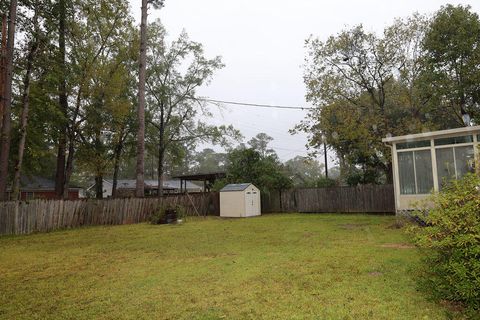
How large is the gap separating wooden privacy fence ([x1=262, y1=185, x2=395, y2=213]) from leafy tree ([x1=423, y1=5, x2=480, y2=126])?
17.4 ft

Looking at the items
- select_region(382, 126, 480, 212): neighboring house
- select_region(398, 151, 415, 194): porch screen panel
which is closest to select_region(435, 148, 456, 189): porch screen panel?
select_region(382, 126, 480, 212): neighboring house

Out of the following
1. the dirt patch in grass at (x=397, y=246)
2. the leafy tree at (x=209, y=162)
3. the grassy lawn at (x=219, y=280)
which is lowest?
the grassy lawn at (x=219, y=280)

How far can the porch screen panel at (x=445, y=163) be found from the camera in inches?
412

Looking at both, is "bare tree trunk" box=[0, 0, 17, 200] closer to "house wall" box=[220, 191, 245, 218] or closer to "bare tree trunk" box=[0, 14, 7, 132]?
"bare tree trunk" box=[0, 14, 7, 132]

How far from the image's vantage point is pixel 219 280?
495 centimetres

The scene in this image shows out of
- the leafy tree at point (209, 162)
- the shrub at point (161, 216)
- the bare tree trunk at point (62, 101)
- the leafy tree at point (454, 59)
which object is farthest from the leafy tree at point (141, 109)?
the leafy tree at point (209, 162)

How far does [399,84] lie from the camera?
714 inches

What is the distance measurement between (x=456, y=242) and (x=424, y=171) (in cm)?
848

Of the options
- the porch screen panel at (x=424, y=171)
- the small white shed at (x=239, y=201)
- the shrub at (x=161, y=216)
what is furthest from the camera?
the small white shed at (x=239, y=201)

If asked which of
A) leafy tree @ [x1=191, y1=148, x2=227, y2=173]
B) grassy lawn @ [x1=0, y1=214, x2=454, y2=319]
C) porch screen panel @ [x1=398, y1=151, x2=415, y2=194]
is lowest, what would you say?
grassy lawn @ [x1=0, y1=214, x2=454, y2=319]

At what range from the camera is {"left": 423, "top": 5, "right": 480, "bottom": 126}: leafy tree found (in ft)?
49.1

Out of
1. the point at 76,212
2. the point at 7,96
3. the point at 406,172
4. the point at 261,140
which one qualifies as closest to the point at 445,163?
the point at 406,172

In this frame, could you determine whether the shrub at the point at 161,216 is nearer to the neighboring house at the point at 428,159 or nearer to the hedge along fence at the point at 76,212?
the hedge along fence at the point at 76,212

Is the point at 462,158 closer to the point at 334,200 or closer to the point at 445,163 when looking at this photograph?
the point at 445,163
